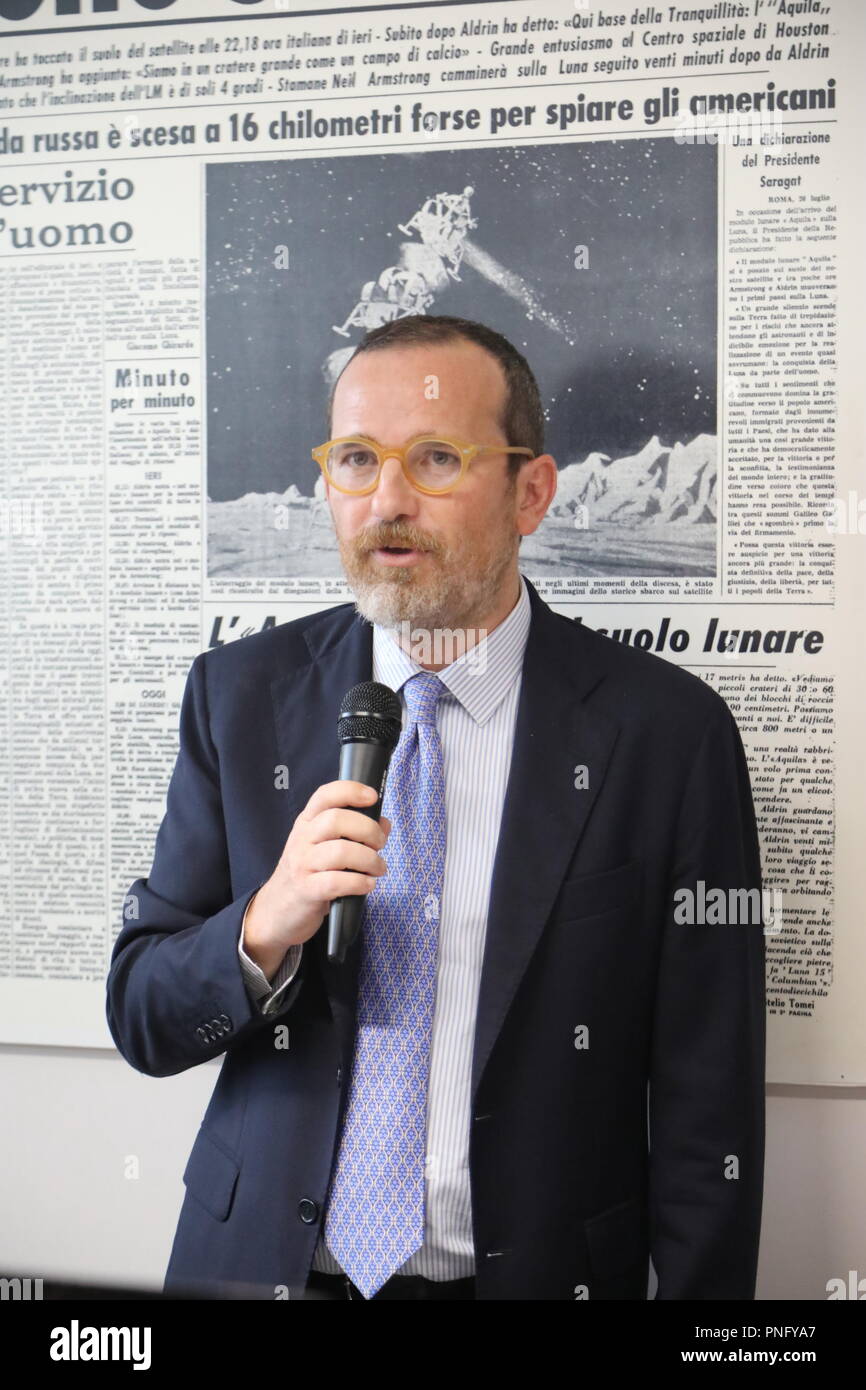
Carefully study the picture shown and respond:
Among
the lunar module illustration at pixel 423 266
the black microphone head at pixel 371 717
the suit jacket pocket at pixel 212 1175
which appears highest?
the lunar module illustration at pixel 423 266

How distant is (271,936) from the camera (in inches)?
46.0

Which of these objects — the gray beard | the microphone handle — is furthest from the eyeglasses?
the microphone handle

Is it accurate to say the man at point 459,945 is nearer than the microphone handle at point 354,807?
No

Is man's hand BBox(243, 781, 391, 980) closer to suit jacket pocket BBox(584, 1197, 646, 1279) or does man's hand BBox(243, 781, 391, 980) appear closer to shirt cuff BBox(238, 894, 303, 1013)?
shirt cuff BBox(238, 894, 303, 1013)

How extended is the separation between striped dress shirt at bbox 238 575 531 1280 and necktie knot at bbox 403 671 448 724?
0.04 feet

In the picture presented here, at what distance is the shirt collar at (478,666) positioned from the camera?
138cm

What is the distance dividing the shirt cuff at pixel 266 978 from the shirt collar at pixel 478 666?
0.36m

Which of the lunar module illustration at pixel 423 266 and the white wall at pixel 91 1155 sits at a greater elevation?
the lunar module illustration at pixel 423 266

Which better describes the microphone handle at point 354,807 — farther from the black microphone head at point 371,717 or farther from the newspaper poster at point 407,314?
the newspaper poster at point 407,314

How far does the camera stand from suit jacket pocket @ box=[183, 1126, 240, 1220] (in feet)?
4.26

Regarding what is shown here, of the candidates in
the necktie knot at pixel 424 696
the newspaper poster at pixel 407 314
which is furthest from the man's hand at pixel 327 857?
the newspaper poster at pixel 407 314

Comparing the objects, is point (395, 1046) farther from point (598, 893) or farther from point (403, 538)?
point (403, 538)

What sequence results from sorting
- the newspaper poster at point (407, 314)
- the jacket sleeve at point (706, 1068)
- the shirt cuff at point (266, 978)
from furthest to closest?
the newspaper poster at point (407, 314)
the jacket sleeve at point (706, 1068)
the shirt cuff at point (266, 978)
